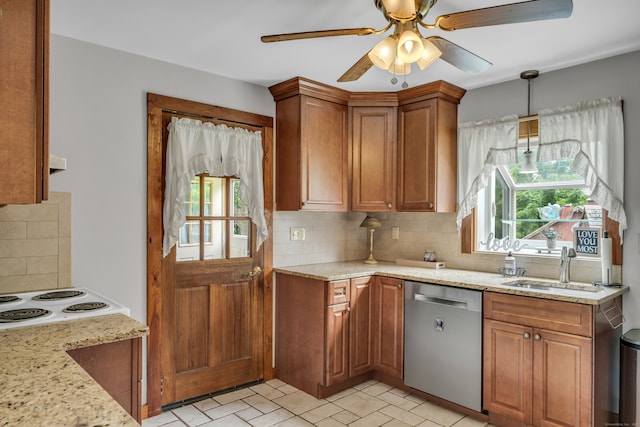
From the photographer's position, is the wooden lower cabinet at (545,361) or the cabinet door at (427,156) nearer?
the wooden lower cabinet at (545,361)

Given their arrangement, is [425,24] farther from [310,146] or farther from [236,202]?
[236,202]

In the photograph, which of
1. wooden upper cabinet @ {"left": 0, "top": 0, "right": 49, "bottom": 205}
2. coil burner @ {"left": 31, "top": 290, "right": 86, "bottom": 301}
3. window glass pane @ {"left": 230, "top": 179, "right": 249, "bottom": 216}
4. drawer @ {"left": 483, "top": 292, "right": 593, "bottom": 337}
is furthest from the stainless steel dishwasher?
wooden upper cabinet @ {"left": 0, "top": 0, "right": 49, "bottom": 205}

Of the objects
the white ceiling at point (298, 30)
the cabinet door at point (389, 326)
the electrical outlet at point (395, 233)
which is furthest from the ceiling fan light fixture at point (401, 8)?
the electrical outlet at point (395, 233)

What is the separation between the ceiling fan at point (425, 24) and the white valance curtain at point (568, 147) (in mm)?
1282

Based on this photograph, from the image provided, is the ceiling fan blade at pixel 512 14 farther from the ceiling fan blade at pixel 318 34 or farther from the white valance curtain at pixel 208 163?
the white valance curtain at pixel 208 163

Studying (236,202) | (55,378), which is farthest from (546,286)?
(55,378)

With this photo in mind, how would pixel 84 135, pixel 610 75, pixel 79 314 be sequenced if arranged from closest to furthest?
pixel 79 314, pixel 84 135, pixel 610 75

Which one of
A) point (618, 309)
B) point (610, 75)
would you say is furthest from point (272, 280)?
point (610, 75)

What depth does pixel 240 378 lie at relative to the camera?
3.32 m

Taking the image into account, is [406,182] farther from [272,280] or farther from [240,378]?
[240,378]

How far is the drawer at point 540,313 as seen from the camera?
7.79ft

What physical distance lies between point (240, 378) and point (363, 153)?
2.10 m

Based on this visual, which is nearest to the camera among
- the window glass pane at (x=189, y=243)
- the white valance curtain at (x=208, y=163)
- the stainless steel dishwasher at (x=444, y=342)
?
the stainless steel dishwasher at (x=444, y=342)

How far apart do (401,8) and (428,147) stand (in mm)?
1812
